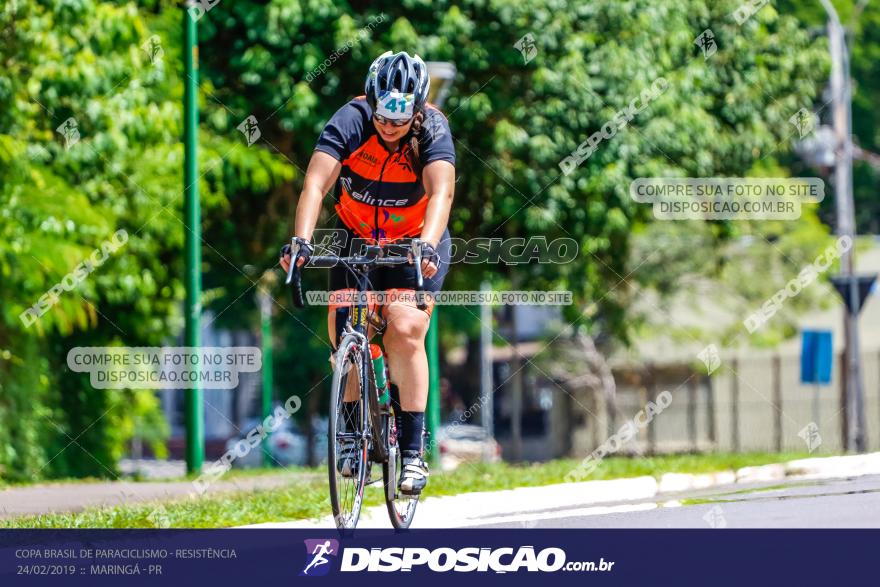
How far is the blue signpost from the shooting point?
17.8m

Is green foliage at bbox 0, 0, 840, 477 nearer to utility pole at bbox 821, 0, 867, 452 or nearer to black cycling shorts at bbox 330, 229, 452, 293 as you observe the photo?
utility pole at bbox 821, 0, 867, 452

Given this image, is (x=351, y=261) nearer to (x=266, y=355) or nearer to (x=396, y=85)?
(x=396, y=85)

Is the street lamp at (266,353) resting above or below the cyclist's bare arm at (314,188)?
below

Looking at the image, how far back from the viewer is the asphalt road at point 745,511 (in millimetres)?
7105

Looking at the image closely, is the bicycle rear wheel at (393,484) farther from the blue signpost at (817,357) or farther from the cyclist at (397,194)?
the blue signpost at (817,357)

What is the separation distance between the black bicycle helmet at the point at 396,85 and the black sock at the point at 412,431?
4.52ft

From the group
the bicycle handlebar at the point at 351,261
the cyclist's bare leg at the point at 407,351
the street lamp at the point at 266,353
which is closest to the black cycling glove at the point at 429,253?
the bicycle handlebar at the point at 351,261

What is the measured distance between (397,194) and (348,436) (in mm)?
1152

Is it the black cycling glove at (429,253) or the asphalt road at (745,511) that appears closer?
the black cycling glove at (429,253)

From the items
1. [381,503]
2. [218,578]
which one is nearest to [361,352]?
[218,578]

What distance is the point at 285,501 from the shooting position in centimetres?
860

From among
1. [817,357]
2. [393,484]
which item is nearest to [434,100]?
[817,357]

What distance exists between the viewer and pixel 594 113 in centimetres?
1606

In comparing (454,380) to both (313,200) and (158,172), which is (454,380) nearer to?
(158,172)
